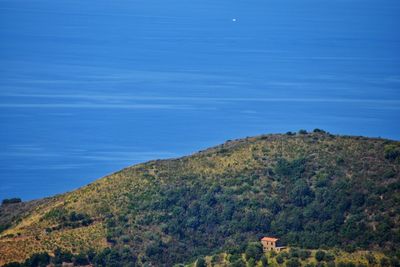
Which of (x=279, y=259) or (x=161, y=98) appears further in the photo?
(x=161, y=98)

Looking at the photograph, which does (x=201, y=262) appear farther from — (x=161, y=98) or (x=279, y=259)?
(x=161, y=98)

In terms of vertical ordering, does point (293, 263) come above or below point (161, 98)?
below

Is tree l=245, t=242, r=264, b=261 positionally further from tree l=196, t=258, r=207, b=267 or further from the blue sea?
the blue sea

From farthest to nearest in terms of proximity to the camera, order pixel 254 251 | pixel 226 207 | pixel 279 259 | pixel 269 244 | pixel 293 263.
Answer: pixel 226 207
pixel 269 244
pixel 254 251
pixel 279 259
pixel 293 263

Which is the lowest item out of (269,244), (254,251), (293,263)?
(293,263)

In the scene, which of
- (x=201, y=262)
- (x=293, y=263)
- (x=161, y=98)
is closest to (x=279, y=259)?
(x=293, y=263)

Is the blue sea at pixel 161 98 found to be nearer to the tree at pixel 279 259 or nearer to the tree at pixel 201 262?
the tree at pixel 201 262
